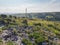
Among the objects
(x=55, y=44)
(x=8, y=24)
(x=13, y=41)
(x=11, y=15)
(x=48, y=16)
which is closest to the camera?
(x=13, y=41)

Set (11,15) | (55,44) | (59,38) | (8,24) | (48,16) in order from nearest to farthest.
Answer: (55,44), (59,38), (8,24), (11,15), (48,16)

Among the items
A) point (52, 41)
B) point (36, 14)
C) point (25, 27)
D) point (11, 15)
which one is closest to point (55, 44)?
point (52, 41)

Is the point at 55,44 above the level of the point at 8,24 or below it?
below

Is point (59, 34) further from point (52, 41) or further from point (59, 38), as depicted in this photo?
point (52, 41)

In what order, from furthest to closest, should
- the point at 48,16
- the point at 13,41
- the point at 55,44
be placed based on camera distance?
1. the point at 48,16
2. the point at 55,44
3. the point at 13,41

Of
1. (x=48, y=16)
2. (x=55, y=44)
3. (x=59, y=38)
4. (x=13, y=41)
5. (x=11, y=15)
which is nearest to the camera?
(x=13, y=41)

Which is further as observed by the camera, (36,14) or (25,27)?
(36,14)

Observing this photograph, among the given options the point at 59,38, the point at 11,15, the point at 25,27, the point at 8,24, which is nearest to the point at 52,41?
the point at 59,38

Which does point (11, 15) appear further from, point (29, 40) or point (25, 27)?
point (29, 40)

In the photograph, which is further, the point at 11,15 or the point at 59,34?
the point at 11,15
